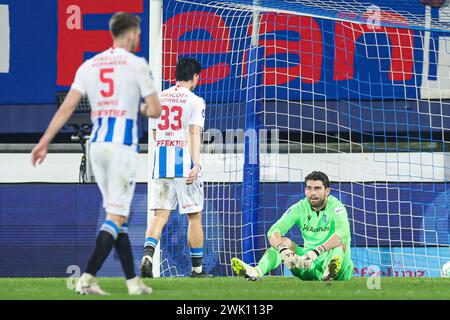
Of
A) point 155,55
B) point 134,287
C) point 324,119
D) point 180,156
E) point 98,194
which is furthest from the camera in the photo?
point 324,119

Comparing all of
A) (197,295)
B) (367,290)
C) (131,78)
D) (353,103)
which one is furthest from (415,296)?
(353,103)

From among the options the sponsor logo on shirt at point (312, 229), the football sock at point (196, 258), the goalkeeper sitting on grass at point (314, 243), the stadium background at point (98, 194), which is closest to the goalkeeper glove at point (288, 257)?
the goalkeeper sitting on grass at point (314, 243)

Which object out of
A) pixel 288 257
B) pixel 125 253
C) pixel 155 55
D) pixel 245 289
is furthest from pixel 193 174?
pixel 125 253

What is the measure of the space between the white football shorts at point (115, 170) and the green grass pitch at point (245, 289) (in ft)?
2.19

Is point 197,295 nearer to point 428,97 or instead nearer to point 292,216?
point 292,216

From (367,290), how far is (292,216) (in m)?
2.20

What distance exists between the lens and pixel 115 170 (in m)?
8.01

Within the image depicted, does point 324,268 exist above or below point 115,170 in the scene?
below

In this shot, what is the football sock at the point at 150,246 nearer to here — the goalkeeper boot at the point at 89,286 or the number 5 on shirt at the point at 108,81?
the goalkeeper boot at the point at 89,286

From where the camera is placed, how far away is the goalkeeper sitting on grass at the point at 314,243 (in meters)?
10.9

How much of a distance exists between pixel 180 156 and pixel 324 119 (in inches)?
179

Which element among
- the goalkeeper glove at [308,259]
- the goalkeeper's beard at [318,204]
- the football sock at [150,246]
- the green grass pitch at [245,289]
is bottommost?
the green grass pitch at [245,289]

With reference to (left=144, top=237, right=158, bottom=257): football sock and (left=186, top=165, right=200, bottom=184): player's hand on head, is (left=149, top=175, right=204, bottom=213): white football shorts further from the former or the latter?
(left=144, top=237, right=158, bottom=257): football sock

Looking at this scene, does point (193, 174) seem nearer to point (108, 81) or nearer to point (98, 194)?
Result: point (108, 81)
